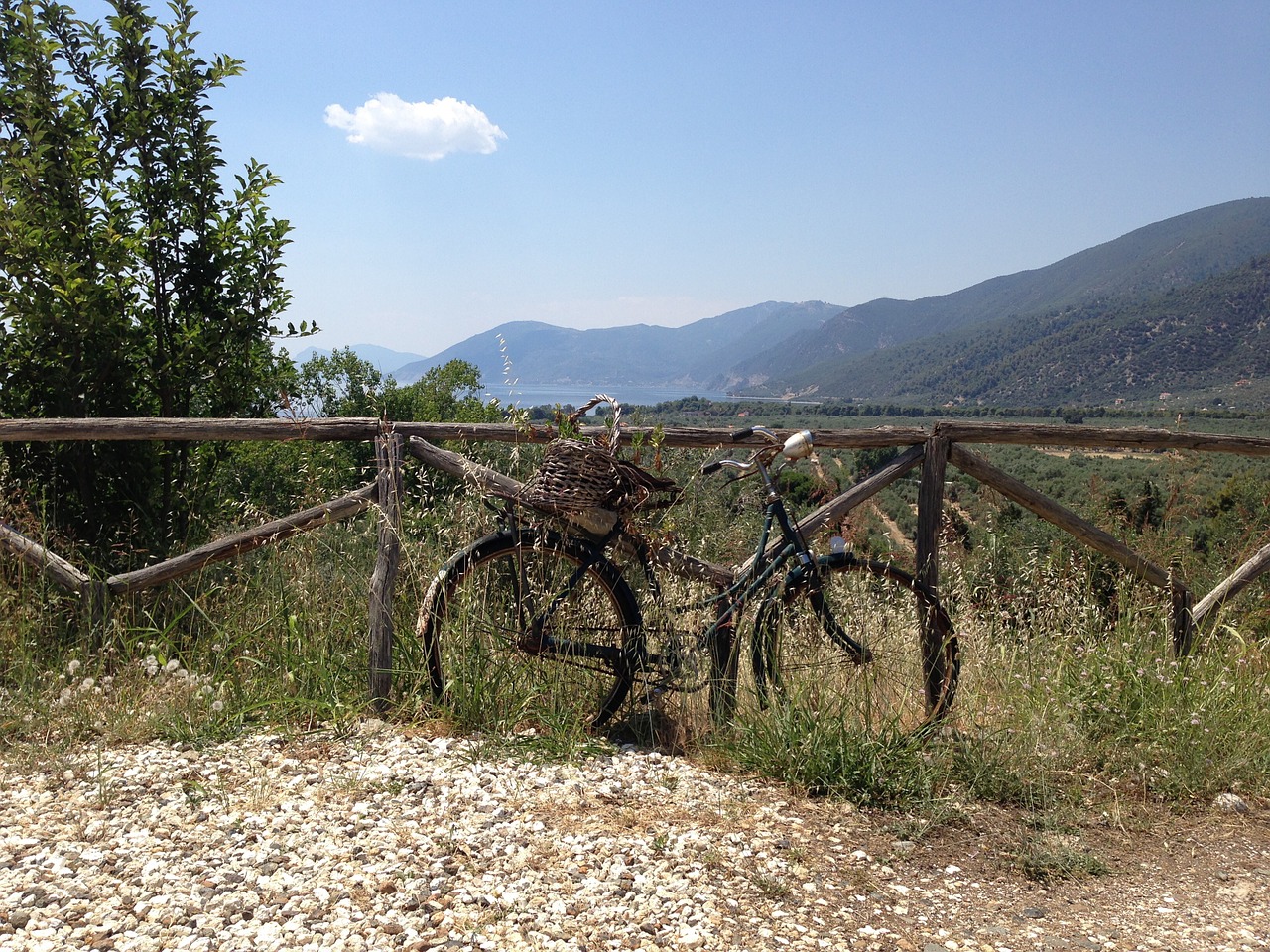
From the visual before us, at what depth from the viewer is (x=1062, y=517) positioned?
464 cm

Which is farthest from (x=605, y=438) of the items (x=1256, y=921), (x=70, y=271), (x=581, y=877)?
(x=70, y=271)

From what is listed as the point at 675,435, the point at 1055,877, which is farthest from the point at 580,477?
the point at 1055,877

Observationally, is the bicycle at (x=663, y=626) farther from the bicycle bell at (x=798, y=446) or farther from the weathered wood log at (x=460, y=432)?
the weathered wood log at (x=460, y=432)

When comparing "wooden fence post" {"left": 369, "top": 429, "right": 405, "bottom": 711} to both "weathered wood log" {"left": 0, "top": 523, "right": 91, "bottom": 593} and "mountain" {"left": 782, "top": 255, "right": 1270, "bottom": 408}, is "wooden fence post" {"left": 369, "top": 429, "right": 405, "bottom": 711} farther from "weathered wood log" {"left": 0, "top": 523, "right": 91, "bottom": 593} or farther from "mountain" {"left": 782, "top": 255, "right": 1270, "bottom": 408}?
"mountain" {"left": 782, "top": 255, "right": 1270, "bottom": 408}

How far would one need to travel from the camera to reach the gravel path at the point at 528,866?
2.49m

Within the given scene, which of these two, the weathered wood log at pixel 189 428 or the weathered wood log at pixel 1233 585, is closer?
the weathered wood log at pixel 189 428

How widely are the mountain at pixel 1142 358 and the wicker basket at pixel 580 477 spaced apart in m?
76.1

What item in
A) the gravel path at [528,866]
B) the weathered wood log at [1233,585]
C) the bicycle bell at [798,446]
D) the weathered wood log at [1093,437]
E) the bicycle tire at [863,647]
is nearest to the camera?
the gravel path at [528,866]

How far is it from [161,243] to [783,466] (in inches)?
172

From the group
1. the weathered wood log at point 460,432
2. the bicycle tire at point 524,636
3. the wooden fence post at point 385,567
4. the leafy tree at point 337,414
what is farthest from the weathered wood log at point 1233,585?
the wooden fence post at point 385,567

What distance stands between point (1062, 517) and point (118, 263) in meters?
5.73

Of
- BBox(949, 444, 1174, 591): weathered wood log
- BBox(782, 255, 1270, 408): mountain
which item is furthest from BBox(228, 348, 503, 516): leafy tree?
BBox(782, 255, 1270, 408): mountain

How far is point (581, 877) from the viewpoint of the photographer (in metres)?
2.75

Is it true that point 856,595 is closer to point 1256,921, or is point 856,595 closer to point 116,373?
point 1256,921
